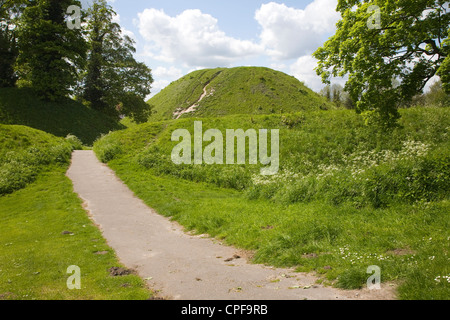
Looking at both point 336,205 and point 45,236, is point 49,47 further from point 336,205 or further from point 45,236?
point 336,205

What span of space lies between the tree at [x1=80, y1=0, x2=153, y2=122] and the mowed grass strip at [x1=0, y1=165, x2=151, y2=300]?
34988mm

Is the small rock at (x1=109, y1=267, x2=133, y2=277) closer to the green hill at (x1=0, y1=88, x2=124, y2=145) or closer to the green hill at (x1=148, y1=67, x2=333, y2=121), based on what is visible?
the green hill at (x1=0, y1=88, x2=124, y2=145)

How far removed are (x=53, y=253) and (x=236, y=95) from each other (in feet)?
182

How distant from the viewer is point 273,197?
1496 centimetres

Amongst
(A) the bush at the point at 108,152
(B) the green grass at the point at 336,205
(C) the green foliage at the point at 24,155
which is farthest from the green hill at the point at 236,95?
(C) the green foliage at the point at 24,155

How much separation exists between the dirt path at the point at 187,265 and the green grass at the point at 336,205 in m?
0.50

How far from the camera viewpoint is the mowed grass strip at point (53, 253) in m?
6.52

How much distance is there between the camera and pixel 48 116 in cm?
4141

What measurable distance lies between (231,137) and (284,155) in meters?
5.94

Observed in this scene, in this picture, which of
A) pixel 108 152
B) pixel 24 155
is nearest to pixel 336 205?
pixel 108 152

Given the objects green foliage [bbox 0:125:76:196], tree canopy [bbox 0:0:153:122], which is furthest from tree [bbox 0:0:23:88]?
green foliage [bbox 0:125:76:196]

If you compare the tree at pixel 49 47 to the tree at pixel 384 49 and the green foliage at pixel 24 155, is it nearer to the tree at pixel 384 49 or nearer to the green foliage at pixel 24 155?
the green foliage at pixel 24 155

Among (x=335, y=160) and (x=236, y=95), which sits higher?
(x=236, y=95)
